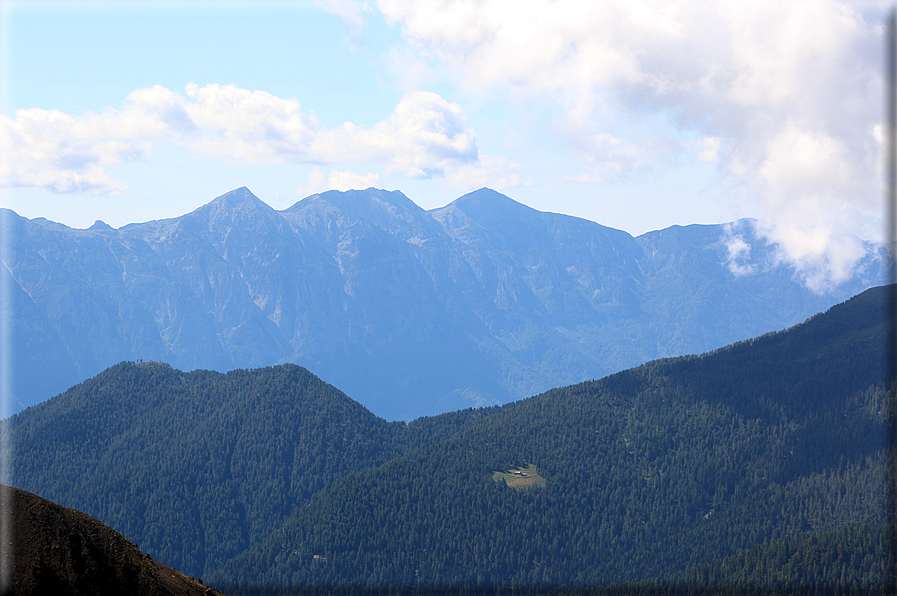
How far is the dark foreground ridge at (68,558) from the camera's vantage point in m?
43.3

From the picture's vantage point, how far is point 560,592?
192375mm

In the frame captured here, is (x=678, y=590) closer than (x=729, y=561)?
Yes

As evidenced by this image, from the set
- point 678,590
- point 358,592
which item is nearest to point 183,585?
point 358,592

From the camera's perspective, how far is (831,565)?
187m

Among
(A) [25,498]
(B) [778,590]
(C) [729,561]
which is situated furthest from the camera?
(C) [729,561]

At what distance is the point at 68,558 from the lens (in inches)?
1767

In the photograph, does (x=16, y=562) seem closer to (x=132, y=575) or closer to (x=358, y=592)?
(x=132, y=575)

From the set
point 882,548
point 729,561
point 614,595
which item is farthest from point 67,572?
point 882,548

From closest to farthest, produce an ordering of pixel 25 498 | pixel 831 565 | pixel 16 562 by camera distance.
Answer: pixel 16 562 < pixel 25 498 < pixel 831 565

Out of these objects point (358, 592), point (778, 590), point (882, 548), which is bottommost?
point (358, 592)

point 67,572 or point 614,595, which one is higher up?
point 67,572

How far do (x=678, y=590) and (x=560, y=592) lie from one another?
109 feet

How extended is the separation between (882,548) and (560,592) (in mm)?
93938

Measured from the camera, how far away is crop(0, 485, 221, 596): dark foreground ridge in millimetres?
43281
